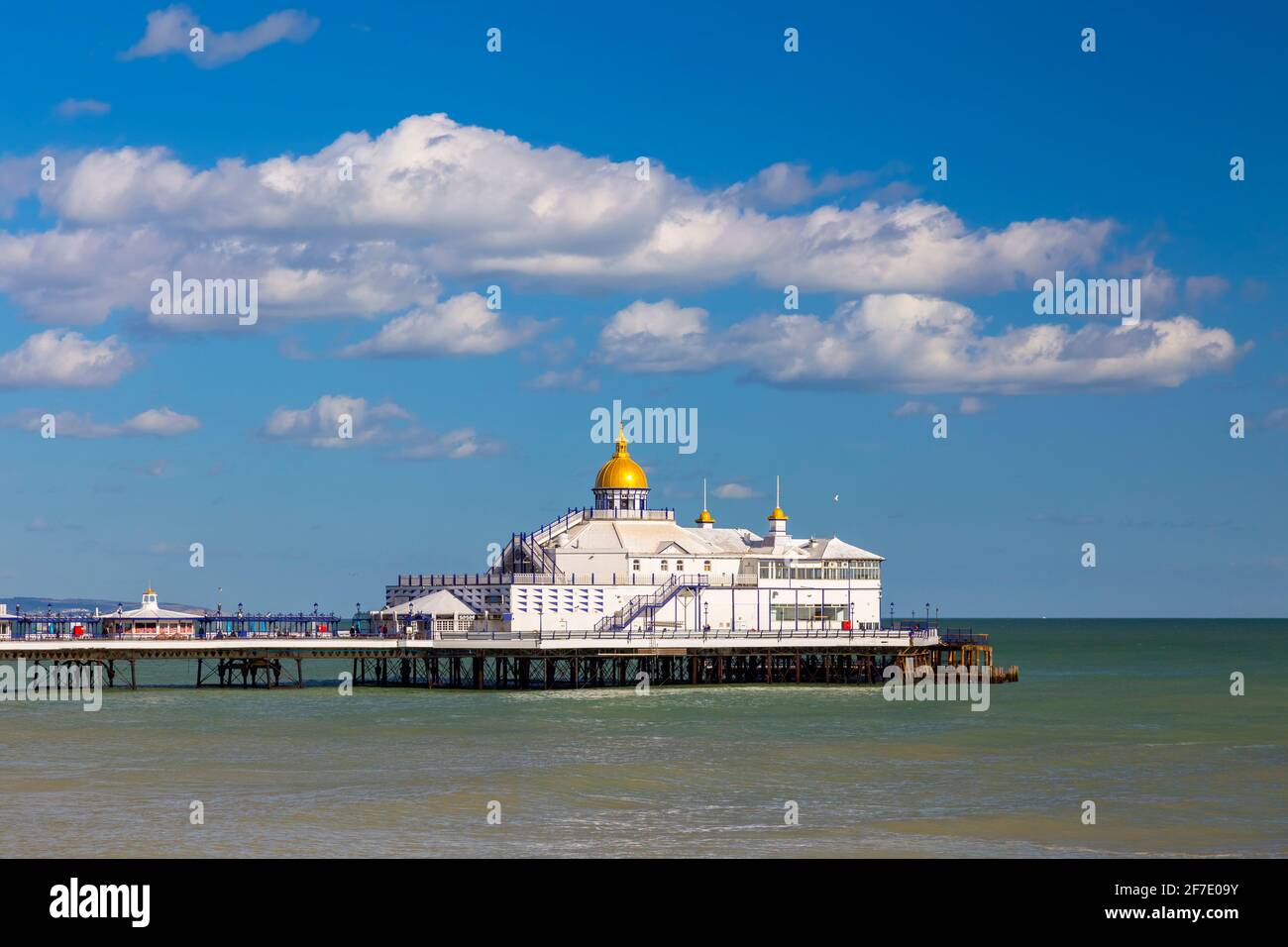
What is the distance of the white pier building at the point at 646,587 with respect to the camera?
89500 millimetres

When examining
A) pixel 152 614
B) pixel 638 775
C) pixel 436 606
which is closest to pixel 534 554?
pixel 436 606

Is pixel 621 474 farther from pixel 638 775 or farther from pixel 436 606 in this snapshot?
pixel 638 775

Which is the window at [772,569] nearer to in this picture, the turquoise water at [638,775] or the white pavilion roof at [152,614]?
the turquoise water at [638,775]

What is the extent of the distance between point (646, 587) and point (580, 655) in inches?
239

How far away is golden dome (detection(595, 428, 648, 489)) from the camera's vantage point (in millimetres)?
99938

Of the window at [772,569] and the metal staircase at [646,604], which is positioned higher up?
the window at [772,569]

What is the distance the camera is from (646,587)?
298ft

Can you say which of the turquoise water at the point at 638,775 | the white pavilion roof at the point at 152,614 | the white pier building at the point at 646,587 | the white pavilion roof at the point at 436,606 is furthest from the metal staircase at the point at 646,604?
the white pavilion roof at the point at 152,614

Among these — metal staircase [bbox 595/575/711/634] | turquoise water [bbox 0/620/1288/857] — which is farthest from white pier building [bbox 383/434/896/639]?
turquoise water [bbox 0/620/1288/857]

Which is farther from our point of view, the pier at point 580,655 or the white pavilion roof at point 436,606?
the white pavilion roof at point 436,606

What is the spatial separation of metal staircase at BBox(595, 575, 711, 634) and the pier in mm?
→ 1624

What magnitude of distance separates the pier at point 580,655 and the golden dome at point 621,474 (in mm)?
9586
